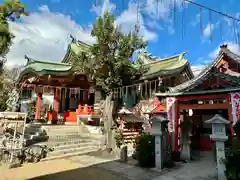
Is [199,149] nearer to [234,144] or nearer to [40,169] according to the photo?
[234,144]

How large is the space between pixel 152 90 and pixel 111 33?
19.0ft

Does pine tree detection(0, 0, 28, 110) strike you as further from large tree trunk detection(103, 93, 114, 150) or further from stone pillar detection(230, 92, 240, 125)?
stone pillar detection(230, 92, 240, 125)

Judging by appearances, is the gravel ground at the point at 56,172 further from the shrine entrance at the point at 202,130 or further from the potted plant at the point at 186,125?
the shrine entrance at the point at 202,130

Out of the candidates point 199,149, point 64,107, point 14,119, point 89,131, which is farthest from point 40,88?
point 199,149

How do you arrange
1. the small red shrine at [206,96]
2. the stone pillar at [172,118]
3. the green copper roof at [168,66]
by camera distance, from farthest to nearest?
the green copper roof at [168,66] < the stone pillar at [172,118] < the small red shrine at [206,96]

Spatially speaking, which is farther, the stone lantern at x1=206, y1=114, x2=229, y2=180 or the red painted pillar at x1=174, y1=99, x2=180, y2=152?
the red painted pillar at x1=174, y1=99, x2=180, y2=152

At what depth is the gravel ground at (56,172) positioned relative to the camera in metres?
6.56

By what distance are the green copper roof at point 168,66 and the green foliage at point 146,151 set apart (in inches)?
256

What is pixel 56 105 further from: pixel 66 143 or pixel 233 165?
pixel 233 165

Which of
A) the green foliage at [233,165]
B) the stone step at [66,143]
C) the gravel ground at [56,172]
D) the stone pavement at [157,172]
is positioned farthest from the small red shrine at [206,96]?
the stone step at [66,143]

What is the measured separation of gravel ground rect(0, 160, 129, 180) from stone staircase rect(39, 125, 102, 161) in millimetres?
1291

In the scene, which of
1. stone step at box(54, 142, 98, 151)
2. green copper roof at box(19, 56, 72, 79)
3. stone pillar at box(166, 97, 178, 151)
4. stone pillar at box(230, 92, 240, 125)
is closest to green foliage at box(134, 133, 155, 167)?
stone pillar at box(166, 97, 178, 151)

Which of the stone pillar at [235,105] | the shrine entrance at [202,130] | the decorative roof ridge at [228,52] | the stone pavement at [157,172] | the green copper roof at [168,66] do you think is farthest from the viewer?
the green copper roof at [168,66]

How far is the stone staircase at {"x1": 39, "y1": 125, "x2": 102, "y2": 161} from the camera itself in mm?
10098
